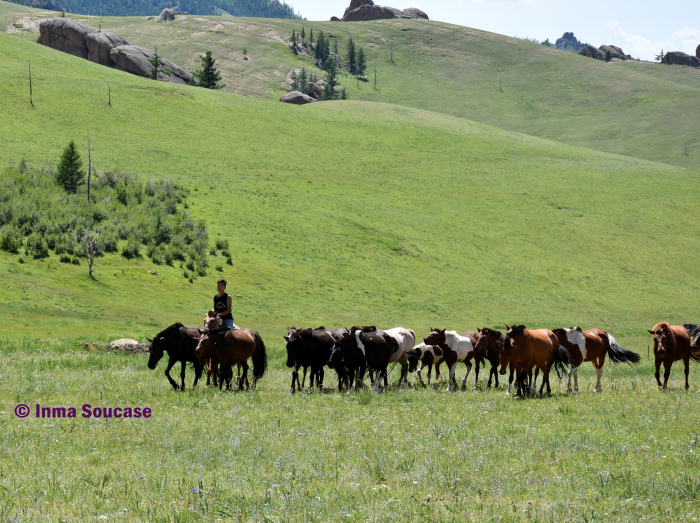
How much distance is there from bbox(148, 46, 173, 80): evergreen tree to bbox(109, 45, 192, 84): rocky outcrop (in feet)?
2.11

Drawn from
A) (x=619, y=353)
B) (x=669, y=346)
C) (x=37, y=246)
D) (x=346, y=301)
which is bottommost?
(x=346, y=301)

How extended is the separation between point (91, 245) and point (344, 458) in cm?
3839

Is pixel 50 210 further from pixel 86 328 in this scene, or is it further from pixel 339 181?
pixel 339 181

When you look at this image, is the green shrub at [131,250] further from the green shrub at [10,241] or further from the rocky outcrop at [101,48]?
the rocky outcrop at [101,48]

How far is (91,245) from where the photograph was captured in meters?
43.6

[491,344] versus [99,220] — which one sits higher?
[99,220]

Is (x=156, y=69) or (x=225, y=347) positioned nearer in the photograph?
(x=225, y=347)

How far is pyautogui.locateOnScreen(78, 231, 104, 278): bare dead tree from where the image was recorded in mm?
43356

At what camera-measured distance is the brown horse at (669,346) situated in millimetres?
17594

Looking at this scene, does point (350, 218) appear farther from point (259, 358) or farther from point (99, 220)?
point (259, 358)

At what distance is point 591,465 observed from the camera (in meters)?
9.45

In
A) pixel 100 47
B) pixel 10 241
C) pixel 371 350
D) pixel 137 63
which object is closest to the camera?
pixel 371 350

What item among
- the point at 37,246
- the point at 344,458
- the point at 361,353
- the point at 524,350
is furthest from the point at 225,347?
the point at 37,246

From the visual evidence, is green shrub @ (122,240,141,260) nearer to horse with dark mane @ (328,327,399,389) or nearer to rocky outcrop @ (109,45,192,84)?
horse with dark mane @ (328,327,399,389)
